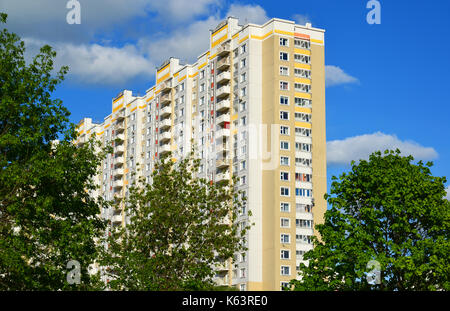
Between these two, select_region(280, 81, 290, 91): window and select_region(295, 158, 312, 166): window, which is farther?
select_region(280, 81, 290, 91): window

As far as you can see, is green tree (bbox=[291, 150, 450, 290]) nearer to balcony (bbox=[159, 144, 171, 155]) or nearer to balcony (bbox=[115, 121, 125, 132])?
balcony (bbox=[159, 144, 171, 155])

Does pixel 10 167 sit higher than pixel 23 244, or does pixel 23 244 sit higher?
pixel 10 167

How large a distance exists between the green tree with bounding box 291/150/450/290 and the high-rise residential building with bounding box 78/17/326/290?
1797 inches

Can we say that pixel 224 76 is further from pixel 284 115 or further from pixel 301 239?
pixel 301 239

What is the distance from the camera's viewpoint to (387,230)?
50.2 meters

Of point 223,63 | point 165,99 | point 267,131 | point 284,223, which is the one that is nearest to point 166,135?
point 165,99

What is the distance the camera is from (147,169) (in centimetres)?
13662

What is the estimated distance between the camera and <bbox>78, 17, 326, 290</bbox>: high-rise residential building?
99.9m

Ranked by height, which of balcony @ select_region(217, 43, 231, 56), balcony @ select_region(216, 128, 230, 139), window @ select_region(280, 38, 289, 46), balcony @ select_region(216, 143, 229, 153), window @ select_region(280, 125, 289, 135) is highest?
balcony @ select_region(217, 43, 231, 56)

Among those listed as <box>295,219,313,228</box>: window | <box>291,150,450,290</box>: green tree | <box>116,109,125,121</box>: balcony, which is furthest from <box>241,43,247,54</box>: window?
<box>291,150,450,290</box>: green tree

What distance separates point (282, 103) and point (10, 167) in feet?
250

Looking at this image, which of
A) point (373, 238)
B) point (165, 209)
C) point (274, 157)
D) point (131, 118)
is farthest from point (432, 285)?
point (131, 118)

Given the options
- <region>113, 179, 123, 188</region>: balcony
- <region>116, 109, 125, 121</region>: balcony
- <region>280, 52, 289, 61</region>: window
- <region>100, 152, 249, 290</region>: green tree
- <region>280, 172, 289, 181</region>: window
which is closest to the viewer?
<region>100, 152, 249, 290</region>: green tree
